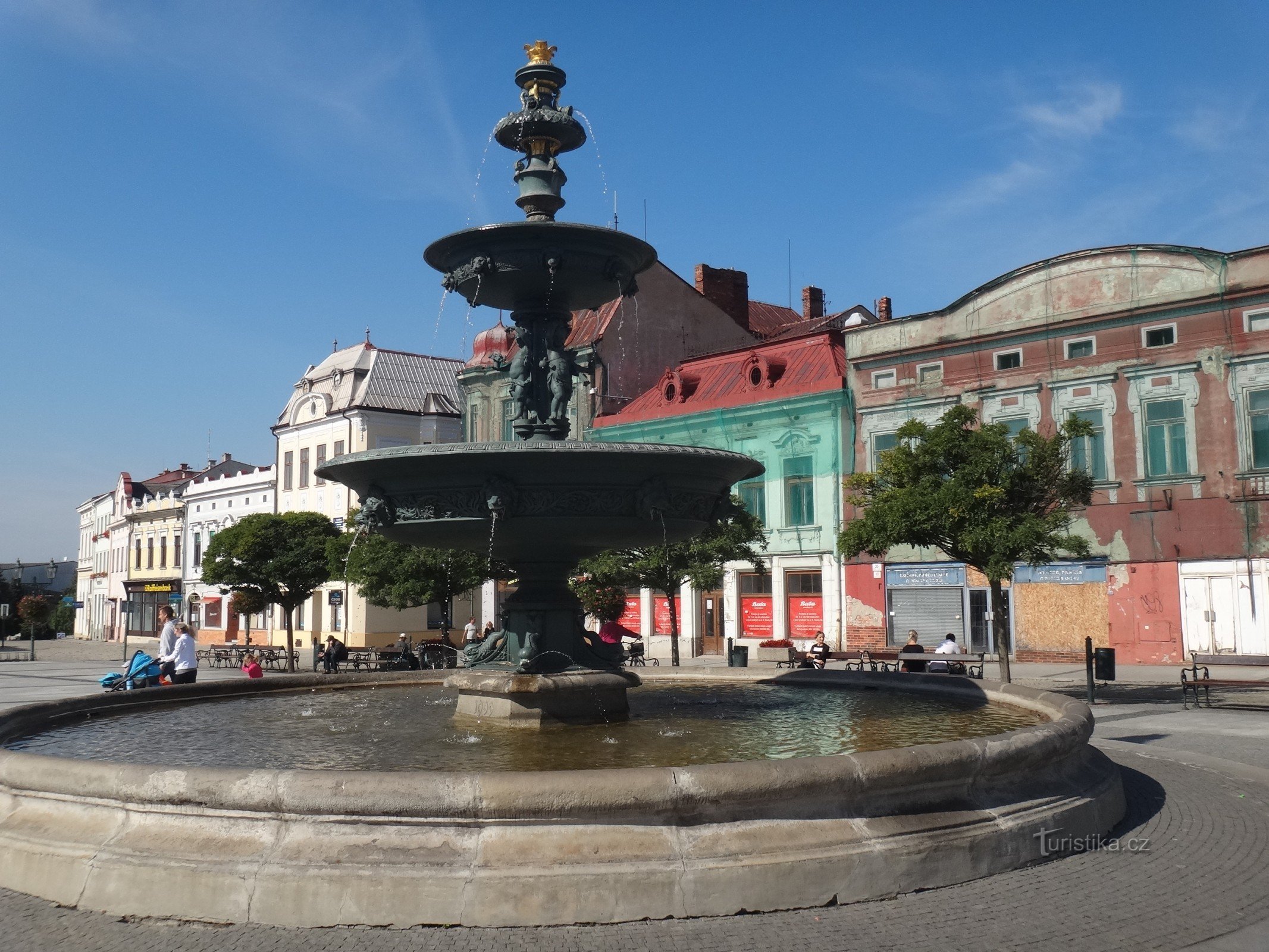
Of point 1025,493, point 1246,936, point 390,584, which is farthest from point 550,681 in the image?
point 390,584

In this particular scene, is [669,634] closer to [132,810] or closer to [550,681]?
[550,681]

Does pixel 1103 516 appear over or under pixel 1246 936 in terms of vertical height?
over

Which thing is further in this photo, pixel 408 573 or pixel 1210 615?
pixel 408 573

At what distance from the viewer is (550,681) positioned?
844cm

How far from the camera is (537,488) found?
8203 mm

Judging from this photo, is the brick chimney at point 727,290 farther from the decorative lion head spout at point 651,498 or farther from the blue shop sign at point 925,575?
the decorative lion head spout at point 651,498

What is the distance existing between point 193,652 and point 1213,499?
25059 millimetres

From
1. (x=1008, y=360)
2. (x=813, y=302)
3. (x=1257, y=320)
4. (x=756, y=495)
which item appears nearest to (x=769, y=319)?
(x=813, y=302)

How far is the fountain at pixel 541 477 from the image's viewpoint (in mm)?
8164

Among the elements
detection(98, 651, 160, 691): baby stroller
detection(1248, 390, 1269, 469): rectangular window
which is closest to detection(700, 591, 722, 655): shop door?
detection(1248, 390, 1269, 469): rectangular window

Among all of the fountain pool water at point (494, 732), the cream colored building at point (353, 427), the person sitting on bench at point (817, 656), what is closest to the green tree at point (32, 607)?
the cream colored building at point (353, 427)

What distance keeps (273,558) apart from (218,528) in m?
29.1

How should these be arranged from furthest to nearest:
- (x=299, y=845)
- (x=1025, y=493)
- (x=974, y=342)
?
(x=974, y=342), (x=1025, y=493), (x=299, y=845)

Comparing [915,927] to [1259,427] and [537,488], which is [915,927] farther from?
[1259,427]
